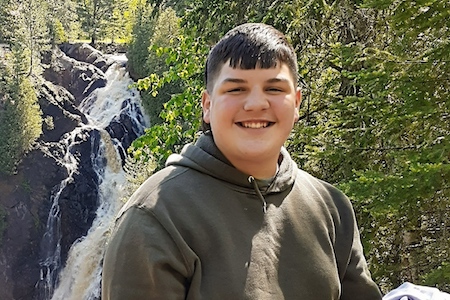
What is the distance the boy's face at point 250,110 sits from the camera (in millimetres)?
1297

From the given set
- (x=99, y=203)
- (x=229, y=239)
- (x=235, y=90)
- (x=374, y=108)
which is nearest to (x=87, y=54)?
(x=99, y=203)

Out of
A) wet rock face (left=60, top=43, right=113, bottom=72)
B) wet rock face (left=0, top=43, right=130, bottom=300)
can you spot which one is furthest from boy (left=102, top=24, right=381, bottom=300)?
wet rock face (left=60, top=43, right=113, bottom=72)

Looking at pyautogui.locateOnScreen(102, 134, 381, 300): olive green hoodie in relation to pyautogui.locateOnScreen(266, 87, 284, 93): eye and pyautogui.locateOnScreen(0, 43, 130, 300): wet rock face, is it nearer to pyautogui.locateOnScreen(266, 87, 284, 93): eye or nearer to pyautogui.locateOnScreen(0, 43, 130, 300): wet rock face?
pyautogui.locateOnScreen(266, 87, 284, 93): eye

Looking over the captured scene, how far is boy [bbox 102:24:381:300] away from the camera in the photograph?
45.3 inches

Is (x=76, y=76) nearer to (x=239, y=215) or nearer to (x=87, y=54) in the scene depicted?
(x=87, y=54)

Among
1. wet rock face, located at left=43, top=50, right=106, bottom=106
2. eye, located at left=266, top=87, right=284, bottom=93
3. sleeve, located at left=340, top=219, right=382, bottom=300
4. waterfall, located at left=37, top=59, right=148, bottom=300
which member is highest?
eye, located at left=266, top=87, right=284, bottom=93

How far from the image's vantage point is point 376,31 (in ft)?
16.1

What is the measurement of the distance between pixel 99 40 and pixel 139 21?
8870 millimetres

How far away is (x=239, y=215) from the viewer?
128 cm

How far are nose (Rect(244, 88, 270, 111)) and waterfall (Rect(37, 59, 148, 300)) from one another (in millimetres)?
14415

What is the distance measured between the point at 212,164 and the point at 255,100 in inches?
7.0

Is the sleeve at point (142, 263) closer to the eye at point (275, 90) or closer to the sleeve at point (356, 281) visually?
the eye at point (275, 90)

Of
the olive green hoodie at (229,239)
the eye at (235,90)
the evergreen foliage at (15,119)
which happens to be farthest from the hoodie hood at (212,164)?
the evergreen foliage at (15,119)

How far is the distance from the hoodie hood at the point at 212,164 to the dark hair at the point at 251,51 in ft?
0.46
